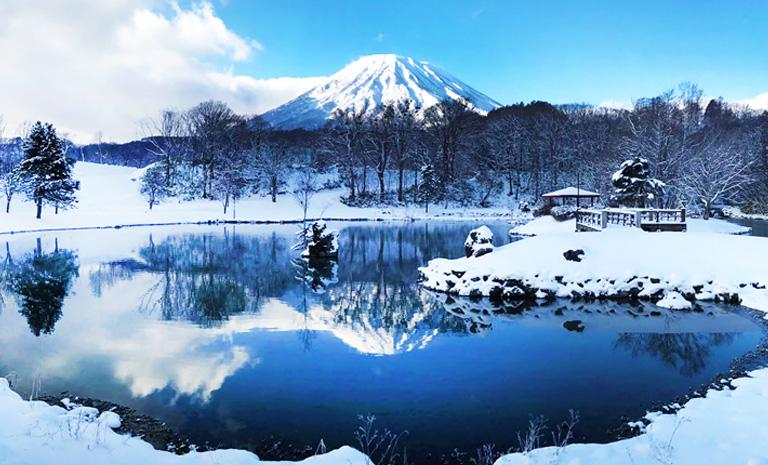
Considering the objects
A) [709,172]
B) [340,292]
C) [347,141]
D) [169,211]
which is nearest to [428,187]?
[347,141]

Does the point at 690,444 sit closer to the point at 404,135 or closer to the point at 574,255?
the point at 574,255

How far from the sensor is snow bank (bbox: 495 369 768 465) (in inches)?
205

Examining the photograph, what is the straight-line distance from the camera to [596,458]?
532 centimetres

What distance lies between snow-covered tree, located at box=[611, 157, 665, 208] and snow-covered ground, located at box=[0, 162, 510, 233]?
1813 cm

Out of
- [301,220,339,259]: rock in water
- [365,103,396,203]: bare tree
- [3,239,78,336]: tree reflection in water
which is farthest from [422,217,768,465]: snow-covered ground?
[365,103,396,203]: bare tree

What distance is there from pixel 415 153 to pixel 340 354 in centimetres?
5098

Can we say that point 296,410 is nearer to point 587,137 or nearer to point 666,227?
point 666,227

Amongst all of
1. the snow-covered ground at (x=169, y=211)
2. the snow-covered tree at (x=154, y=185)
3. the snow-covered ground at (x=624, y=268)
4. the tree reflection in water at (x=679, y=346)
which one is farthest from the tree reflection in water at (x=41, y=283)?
the snow-covered tree at (x=154, y=185)

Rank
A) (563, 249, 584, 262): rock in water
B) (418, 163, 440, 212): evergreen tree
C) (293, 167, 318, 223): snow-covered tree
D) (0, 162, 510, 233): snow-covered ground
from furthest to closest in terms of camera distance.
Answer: (293, 167, 318, 223): snow-covered tree → (418, 163, 440, 212): evergreen tree → (0, 162, 510, 233): snow-covered ground → (563, 249, 584, 262): rock in water

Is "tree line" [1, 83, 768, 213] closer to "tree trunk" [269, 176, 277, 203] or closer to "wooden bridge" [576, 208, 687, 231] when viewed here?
"tree trunk" [269, 176, 277, 203]

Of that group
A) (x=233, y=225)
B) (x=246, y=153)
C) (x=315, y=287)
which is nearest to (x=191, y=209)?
(x=233, y=225)

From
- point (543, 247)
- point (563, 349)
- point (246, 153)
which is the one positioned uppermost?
point (246, 153)

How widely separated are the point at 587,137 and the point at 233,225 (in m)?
40.6

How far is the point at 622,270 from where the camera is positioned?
15750 millimetres
